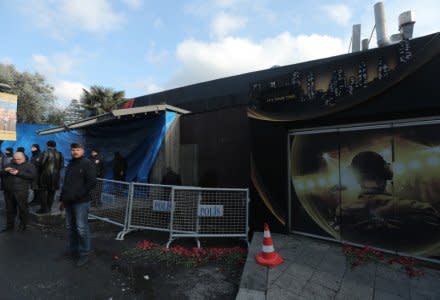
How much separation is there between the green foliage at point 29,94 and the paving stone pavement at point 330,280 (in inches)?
1031

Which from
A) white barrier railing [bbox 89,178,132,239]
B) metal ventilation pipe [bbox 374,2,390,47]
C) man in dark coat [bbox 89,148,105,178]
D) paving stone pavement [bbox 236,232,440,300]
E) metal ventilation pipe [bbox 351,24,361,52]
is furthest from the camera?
metal ventilation pipe [bbox 351,24,361,52]

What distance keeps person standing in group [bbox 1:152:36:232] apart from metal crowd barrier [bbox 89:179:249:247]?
2.20 metres

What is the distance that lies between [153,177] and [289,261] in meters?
5.72

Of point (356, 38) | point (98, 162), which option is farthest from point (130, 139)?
point (356, 38)

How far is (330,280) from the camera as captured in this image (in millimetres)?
3363

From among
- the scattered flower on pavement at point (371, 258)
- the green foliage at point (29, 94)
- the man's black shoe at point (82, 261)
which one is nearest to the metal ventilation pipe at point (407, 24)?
the scattered flower on pavement at point (371, 258)

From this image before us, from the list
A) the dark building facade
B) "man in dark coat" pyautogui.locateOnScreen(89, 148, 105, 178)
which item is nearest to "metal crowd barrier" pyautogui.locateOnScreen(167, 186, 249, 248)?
the dark building facade

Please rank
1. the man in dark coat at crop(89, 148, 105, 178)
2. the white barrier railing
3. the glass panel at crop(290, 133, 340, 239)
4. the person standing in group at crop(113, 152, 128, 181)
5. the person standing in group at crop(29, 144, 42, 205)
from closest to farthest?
the glass panel at crop(290, 133, 340, 239) < the white barrier railing < the person standing in group at crop(29, 144, 42, 205) < the man in dark coat at crop(89, 148, 105, 178) < the person standing in group at crop(113, 152, 128, 181)

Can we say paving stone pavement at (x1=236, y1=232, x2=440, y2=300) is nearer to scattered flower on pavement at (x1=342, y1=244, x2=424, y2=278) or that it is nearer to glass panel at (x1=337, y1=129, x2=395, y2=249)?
scattered flower on pavement at (x1=342, y1=244, x2=424, y2=278)

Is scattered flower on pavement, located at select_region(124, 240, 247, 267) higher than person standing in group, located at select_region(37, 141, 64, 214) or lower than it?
lower

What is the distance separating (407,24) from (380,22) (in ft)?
9.19

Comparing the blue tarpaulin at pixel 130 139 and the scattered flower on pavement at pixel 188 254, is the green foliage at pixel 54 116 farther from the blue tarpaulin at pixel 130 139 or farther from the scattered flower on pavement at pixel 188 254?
the scattered flower on pavement at pixel 188 254

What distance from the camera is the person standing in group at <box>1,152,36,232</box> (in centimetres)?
534

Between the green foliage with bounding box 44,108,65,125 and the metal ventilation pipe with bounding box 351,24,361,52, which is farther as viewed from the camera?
the green foliage with bounding box 44,108,65,125
